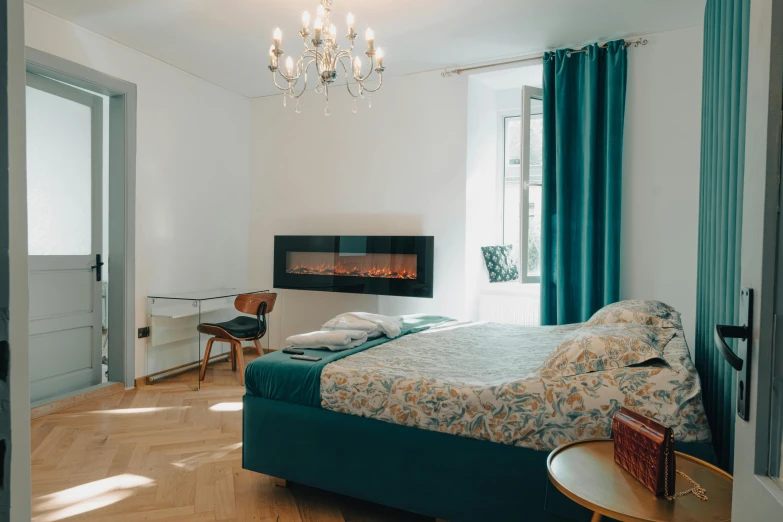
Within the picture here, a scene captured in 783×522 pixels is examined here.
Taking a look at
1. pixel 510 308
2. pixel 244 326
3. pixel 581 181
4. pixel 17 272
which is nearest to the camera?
pixel 17 272

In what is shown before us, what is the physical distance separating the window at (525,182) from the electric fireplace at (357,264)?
2.49 feet

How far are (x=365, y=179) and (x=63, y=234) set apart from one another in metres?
2.40

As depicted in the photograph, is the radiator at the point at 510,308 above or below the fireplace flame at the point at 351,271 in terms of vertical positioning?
below

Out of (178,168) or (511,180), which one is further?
(511,180)

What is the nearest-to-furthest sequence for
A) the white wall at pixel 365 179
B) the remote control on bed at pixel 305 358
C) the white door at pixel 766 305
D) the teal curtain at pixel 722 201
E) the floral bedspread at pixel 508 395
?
the white door at pixel 766 305 < the teal curtain at pixel 722 201 < the floral bedspread at pixel 508 395 < the remote control on bed at pixel 305 358 < the white wall at pixel 365 179

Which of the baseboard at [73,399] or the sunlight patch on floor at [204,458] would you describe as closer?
the sunlight patch on floor at [204,458]

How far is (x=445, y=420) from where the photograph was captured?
1.95 metres

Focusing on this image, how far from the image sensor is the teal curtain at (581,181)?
3.72 metres

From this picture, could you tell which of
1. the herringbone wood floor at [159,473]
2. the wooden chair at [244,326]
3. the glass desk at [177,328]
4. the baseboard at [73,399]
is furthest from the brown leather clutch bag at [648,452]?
the baseboard at [73,399]

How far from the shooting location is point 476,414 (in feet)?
6.24

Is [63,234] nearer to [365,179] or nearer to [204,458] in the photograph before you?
[204,458]

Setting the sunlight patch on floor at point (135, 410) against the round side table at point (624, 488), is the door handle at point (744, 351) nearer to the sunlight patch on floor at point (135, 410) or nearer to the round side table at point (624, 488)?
the round side table at point (624, 488)

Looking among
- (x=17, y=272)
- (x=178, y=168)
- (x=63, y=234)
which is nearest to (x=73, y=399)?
(x=63, y=234)

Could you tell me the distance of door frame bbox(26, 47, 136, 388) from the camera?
13.0ft
